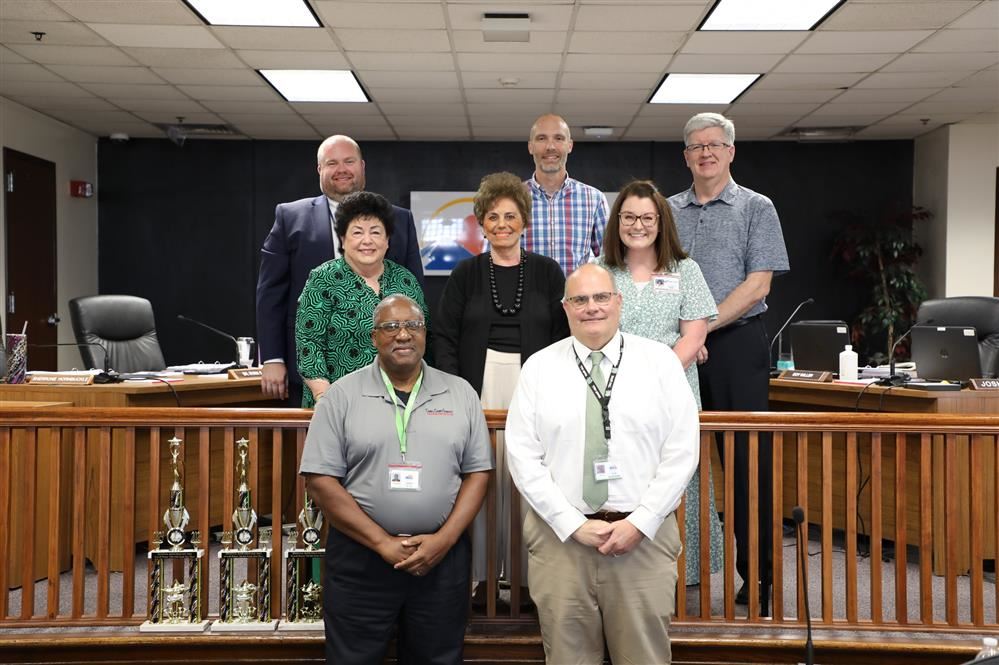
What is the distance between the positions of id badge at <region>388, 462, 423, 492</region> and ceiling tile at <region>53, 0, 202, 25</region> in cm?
379

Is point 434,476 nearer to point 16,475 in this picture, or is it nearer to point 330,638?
point 330,638

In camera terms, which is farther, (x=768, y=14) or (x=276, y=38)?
(x=276, y=38)

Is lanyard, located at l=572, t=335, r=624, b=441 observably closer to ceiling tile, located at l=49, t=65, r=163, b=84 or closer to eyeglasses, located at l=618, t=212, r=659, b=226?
eyeglasses, located at l=618, t=212, r=659, b=226

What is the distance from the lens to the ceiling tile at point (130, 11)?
5223mm

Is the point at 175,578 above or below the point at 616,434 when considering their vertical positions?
below

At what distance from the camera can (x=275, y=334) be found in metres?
3.46

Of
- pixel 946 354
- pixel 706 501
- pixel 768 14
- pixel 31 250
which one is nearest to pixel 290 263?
pixel 706 501

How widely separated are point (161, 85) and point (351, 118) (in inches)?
70.4

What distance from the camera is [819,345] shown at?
5.04 meters

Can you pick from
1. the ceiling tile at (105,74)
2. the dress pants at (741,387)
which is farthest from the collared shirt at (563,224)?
the ceiling tile at (105,74)

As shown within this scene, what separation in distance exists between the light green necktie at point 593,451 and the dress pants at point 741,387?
83 centimetres

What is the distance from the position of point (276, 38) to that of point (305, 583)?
160 inches

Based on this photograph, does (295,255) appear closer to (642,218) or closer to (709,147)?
(642,218)

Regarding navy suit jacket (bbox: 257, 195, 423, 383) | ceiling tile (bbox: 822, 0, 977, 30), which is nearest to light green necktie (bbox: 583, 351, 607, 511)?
navy suit jacket (bbox: 257, 195, 423, 383)
